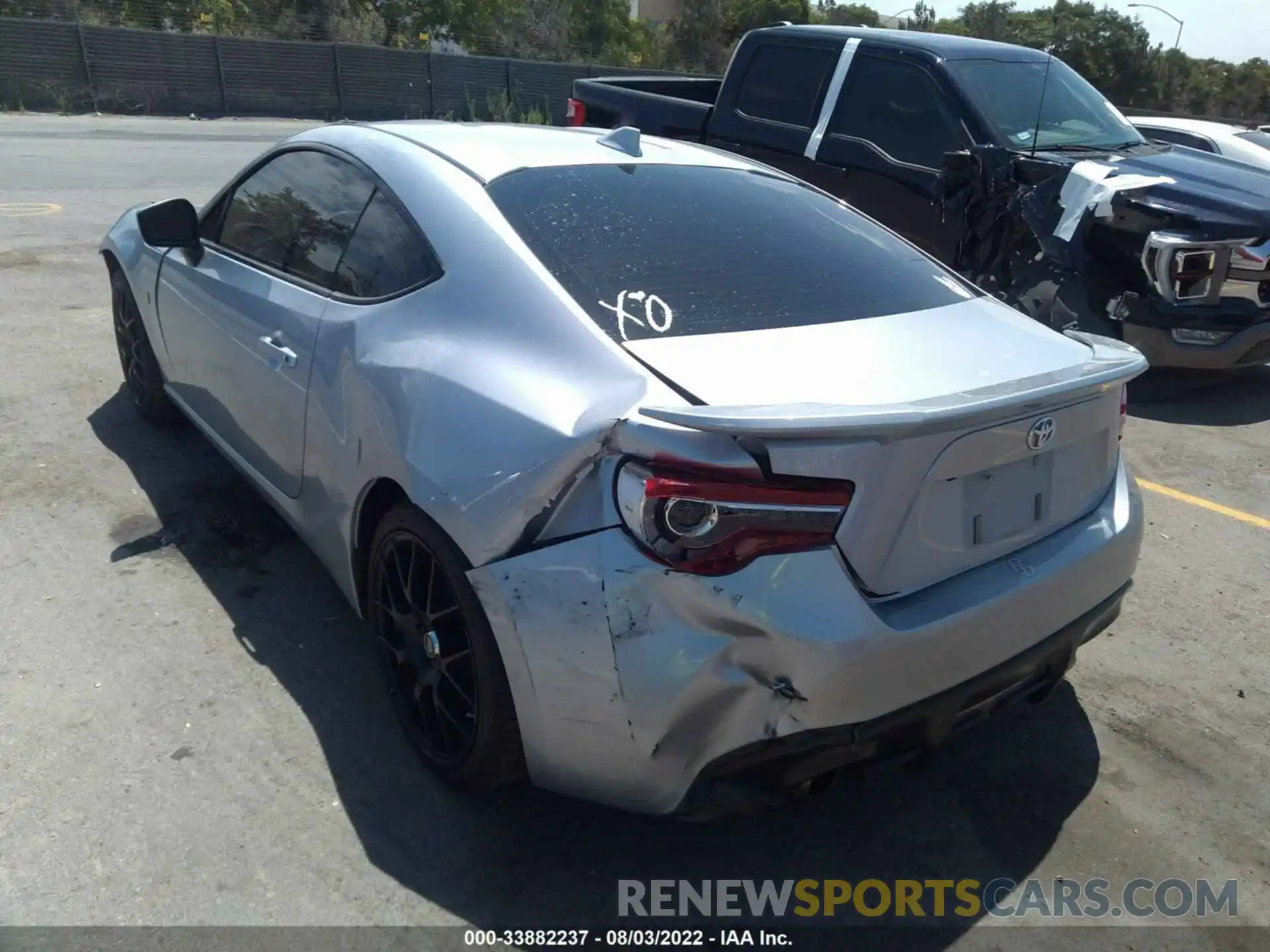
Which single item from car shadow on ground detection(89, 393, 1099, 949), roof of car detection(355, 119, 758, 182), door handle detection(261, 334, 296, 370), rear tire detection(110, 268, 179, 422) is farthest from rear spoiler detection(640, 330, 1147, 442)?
rear tire detection(110, 268, 179, 422)

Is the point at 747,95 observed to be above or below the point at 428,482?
above

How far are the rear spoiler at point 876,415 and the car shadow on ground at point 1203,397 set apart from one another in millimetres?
4321

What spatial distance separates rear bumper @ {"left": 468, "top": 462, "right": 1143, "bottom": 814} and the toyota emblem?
0.29 metres

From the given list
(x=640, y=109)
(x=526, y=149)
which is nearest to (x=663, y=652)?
(x=526, y=149)

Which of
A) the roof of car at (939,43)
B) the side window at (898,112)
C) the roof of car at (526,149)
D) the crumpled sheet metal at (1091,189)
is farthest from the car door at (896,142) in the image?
the roof of car at (526,149)

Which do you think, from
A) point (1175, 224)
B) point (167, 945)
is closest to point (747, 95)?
point (1175, 224)

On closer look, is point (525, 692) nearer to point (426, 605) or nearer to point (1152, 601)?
point (426, 605)

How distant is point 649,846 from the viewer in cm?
266

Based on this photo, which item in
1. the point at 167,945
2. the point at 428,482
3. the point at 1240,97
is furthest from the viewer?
the point at 1240,97

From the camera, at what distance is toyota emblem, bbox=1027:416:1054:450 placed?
7.92ft

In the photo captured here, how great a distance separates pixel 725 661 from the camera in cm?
214

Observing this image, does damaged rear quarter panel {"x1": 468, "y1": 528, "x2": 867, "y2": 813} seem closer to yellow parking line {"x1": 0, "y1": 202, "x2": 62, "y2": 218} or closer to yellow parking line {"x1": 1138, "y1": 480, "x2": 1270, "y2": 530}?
yellow parking line {"x1": 1138, "y1": 480, "x2": 1270, "y2": 530}

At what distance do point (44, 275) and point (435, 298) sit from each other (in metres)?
6.77

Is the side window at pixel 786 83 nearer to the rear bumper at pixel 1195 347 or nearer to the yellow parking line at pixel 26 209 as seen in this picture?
the rear bumper at pixel 1195 347
